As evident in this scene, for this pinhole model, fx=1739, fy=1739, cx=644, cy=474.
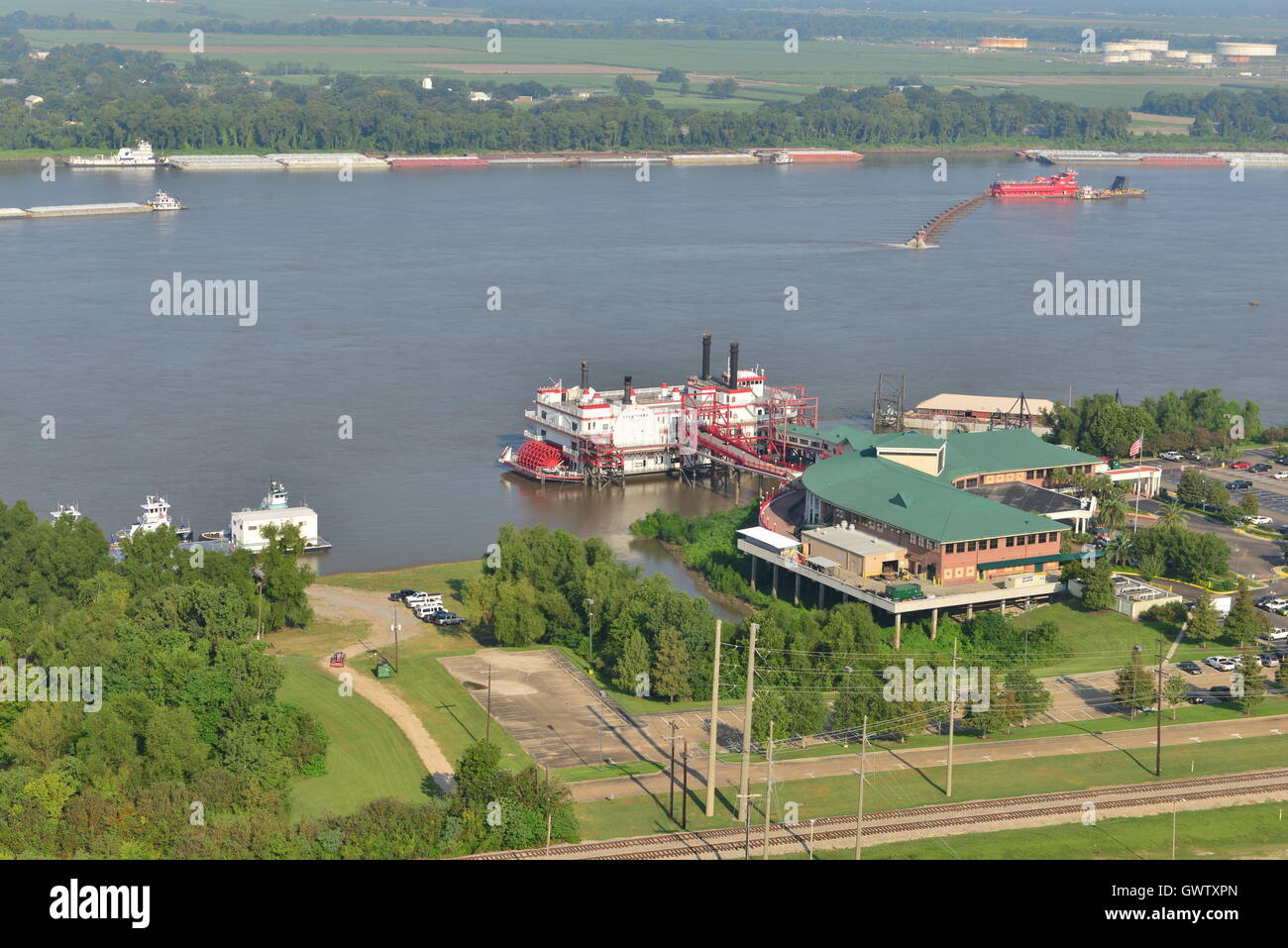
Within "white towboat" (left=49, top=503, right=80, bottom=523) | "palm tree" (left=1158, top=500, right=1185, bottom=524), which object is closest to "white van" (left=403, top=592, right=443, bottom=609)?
"white towboat" (left=49, top=503, right=80, bottom=523)

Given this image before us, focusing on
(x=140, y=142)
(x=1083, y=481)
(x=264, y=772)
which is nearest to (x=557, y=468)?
(x=1083, y=481)

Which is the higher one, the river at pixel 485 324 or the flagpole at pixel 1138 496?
the river at pixel 485 324

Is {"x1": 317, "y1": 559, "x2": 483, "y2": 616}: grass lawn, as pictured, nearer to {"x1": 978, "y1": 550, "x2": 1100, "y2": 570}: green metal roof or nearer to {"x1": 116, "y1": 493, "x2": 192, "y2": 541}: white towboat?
{"x1": 116, "y1": 493, "x2": 192, "y2": 541}: white towboat

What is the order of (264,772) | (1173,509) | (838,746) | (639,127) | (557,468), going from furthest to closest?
(639,127), (557,468), (1173,509), (838,746), (264,772)

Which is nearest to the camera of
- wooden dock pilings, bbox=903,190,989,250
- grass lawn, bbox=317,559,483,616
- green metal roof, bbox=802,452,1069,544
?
green metal roof, bbox=802,452,1069,544

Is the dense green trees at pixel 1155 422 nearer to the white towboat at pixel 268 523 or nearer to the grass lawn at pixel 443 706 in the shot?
the white towboat at pixel 268 523

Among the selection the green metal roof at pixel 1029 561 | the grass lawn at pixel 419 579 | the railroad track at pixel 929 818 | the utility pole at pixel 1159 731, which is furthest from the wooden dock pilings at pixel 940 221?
the railroad track at pixel 929 818

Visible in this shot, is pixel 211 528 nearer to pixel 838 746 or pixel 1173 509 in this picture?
pixel 838 746
